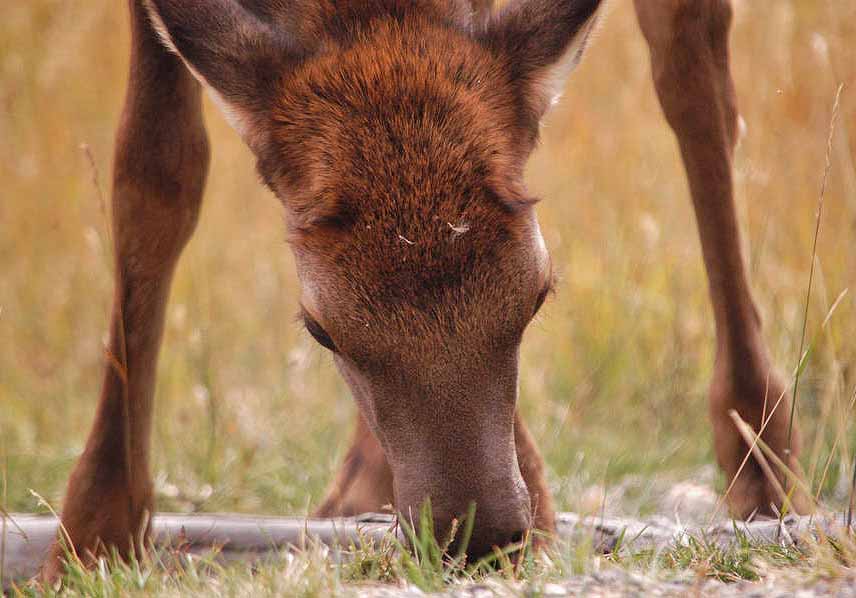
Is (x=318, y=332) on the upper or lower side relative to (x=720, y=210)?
lower

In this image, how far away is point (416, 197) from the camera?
3.71m

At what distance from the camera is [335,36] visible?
425 cm

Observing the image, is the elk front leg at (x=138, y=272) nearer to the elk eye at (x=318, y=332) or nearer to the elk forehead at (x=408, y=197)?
the elk forehead at (x=408, y=197)

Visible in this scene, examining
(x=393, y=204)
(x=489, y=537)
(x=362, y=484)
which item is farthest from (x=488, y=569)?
(x=362, y=484)

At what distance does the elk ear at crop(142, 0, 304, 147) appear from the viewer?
3957 mm

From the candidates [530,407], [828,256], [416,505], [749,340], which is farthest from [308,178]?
[828,256]

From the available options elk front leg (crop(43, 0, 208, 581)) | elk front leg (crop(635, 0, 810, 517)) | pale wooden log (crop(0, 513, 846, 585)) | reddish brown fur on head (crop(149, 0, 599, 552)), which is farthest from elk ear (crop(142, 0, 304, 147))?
elk front leg (crop(635, 0, 810, 517))

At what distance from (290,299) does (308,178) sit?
5052 millimetres

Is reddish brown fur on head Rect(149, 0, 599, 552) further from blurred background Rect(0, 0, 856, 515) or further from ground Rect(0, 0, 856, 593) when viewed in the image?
blurred background Rect(0, 0, 856, 515)

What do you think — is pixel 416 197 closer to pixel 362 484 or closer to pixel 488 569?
pixel 488 569

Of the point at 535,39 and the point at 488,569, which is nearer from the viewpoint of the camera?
the point at 488,569

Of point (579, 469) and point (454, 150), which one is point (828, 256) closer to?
point (579, 469)

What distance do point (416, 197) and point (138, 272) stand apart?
1.56m

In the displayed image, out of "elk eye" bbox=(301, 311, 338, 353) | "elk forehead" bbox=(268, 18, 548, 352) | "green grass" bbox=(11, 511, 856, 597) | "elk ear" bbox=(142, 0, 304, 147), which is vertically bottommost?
"green grass" bbox=(11, 511, 856, 597)
